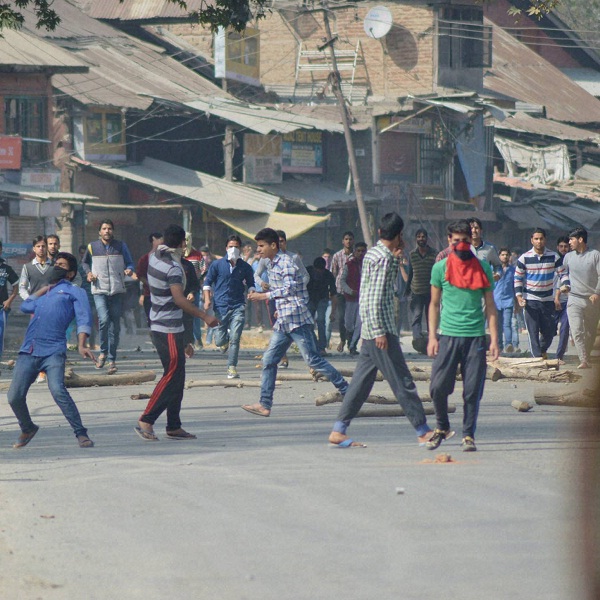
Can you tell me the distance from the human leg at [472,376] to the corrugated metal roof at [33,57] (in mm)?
21207

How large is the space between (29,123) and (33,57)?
5.72ft

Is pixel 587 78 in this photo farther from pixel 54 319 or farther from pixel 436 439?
pixel 436 439

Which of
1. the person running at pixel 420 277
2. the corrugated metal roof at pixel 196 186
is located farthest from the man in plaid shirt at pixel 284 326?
the corrugated metal roof at pixel 196 186

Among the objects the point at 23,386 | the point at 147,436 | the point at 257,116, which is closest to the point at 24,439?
the point at 23,386

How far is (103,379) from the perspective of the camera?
50.2ft

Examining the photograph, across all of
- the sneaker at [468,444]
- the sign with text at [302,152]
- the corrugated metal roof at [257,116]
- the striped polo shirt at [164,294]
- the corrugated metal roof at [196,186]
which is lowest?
the sneaker at [468,444]

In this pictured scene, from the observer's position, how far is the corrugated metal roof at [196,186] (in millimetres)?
31422

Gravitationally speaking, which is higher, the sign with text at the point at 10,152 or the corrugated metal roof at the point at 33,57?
the corrugated metal roof at the point at 33,57

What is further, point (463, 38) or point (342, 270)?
point (463, 38)

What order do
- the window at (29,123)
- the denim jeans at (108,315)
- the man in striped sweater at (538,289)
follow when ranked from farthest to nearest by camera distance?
the window at (29,123), the denim jeans at (108,315), the man in striped sweater at (538,289)

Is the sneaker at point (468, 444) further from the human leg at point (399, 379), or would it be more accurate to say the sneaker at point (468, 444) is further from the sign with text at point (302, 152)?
the sign with text at point (302, 152)

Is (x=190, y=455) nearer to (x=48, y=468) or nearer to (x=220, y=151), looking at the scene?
(x=48, y=468)

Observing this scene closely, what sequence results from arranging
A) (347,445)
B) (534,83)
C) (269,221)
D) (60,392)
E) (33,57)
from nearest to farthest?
(347,445), (60,392), (33,57), (269,221), (534,83)

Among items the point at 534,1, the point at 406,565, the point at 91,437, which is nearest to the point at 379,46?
the point at 534,1
